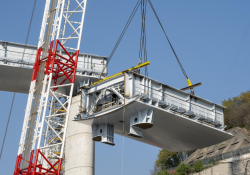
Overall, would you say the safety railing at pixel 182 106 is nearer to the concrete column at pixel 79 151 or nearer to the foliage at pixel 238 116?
the concrete column at pixel 79 151

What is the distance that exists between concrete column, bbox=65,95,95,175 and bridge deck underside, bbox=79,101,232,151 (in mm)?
7264

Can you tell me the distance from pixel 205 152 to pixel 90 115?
36182mm

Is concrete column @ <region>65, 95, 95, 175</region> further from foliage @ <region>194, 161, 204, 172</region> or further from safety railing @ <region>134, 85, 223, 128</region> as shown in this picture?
foliage @ <region>194, 161, 204, 172</region>

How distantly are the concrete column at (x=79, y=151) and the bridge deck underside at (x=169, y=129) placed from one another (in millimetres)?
7264

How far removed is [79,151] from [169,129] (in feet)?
42.2

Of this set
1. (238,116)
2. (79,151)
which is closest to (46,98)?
(79,151)

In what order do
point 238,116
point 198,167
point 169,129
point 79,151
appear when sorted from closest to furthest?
point 169,129
point 79,151
point 198,167
point 238,116

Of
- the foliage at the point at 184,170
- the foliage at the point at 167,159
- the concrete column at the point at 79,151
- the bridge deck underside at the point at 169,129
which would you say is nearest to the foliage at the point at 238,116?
the foliage at the point at 167,159

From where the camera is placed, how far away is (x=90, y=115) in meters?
33.4

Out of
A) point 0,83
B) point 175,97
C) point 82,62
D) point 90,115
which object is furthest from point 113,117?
point 0,83

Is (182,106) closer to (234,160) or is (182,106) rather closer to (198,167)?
(234,160)

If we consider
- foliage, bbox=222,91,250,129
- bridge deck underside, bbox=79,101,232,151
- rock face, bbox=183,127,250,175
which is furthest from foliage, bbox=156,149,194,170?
bridge deck underside, bbox=79,101,232,151

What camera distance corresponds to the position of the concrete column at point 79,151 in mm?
43312

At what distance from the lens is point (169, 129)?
1405 inches
